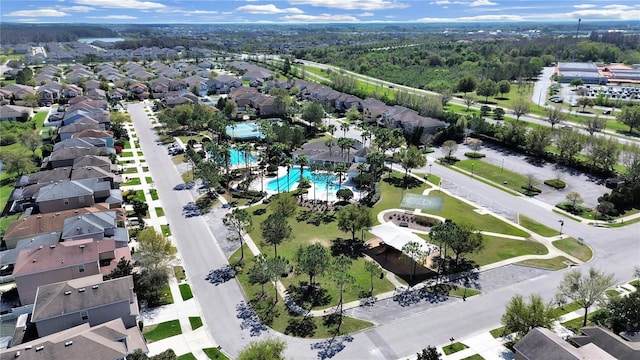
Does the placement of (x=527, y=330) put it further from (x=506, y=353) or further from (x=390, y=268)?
(x=390, y=268)

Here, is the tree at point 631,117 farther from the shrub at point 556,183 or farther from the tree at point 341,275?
the tree at point 341,275

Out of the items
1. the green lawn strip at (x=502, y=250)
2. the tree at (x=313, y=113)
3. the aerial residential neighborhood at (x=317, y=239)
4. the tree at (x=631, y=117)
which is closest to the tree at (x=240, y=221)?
the aerial residential neighborhood at (x=317, y=239)

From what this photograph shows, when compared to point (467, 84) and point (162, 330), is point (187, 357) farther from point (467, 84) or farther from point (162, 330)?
point (467, 84)

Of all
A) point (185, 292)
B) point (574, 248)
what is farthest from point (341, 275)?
point (574, 248)

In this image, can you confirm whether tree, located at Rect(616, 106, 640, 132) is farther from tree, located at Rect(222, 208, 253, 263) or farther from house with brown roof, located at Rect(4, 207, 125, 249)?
house with brown roof, located at Rect(4, 207, 125, 249)

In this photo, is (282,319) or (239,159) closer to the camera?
(282,319)

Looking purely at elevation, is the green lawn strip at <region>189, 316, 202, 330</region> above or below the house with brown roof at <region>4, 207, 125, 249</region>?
below

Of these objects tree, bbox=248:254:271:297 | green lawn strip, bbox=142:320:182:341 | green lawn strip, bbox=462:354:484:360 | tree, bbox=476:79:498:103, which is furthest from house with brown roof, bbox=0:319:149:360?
tree, bbox=476:79:498:103
